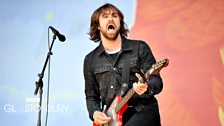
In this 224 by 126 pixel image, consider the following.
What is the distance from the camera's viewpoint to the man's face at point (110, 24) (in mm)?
2508

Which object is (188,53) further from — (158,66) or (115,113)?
(158,66)

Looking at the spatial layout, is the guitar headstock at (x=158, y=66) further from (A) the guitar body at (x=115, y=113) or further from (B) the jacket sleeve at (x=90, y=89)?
(B) the jacket sleeve at (x=90, y=89)

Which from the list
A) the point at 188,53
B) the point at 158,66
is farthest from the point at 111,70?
the point at 188,53

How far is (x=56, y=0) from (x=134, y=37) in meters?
0.93

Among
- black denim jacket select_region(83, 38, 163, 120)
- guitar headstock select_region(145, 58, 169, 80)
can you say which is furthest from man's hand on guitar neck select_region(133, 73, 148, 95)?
black denim jacket select_region(83, 38, 163, 120)

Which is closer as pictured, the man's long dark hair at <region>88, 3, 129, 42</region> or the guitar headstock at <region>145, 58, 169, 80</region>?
the guitar headstock at <region>145, 58, 169, 80</region>

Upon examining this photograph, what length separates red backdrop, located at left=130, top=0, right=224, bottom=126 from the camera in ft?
10.2

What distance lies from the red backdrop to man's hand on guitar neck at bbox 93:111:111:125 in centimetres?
93

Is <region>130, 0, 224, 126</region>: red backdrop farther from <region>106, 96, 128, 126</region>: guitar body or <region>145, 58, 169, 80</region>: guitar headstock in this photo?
<region>145, 58, 169, 80</region>: guitar headstock

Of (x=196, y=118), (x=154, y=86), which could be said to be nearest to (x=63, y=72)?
(x=196, y=118)

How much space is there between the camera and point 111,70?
2.44m

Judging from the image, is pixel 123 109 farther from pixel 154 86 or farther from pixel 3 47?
pixel 3 47

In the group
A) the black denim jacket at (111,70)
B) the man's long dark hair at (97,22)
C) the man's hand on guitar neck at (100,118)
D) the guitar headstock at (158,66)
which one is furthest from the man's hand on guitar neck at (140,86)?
the man's long dark hair at (97,22)

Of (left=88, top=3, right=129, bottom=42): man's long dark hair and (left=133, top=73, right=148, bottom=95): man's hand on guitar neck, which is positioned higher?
(left=88, top=3, right=129, bottom=42): man's long dark hair
